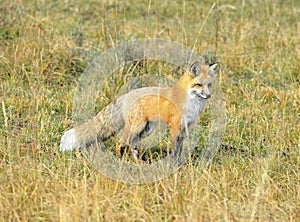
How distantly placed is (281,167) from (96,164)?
1494 millimetres

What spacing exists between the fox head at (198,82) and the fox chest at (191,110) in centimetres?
4

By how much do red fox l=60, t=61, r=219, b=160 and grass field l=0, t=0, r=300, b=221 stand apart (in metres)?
0.38

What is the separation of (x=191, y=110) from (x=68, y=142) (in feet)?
3.52

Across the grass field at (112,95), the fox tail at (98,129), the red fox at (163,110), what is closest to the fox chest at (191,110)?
the red fox at (163,110)

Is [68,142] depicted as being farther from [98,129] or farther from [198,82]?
[198,82]

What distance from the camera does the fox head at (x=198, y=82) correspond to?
5867mm

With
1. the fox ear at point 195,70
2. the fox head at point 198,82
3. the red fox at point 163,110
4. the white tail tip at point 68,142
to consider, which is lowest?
the white tail tip at point 68,142

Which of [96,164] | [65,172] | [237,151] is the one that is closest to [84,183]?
[65,172]

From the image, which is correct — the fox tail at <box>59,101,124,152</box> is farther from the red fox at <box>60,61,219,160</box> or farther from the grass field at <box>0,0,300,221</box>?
the grass field at <box>0,0,300,221</box>

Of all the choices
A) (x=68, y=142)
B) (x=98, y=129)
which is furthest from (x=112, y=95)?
(x=68, y=142)

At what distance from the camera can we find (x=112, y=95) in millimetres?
7301

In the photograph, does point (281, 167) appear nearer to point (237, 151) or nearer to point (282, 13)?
point (237, 151)

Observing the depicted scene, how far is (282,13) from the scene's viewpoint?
34.4 ft

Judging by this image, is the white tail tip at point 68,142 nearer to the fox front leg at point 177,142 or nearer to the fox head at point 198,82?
the fox front leg at point 177,142
